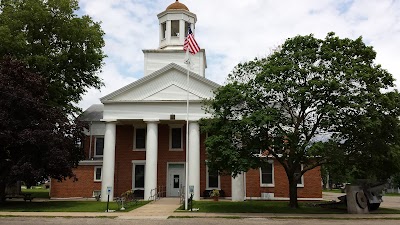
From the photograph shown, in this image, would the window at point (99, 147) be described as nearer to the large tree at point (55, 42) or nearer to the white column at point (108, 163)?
the large tree at point (55, 42)

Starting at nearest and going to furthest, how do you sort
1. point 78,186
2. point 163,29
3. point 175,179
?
point 175,179 < point 78,186 < point 163,29

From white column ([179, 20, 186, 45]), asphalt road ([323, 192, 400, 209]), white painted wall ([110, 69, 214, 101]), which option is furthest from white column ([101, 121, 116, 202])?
asphalt road ([323, 192, 400, 209])

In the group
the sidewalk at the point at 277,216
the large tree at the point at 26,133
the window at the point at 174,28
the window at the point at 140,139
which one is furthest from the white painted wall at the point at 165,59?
the sidewalk at the point at 277,216

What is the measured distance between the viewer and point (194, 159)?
33.4 meters

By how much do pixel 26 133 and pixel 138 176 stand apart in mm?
13889

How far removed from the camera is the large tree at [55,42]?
35.0 metres

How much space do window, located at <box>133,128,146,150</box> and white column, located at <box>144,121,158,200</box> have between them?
184 inches

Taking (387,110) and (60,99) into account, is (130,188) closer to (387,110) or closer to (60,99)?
(60,99)

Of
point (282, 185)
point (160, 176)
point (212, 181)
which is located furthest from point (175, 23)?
point (282, 185)

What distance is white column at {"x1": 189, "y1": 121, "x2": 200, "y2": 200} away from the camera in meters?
33.0

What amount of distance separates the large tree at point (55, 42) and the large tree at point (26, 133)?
19.6 ft

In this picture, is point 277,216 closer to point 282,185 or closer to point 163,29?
point 282,185

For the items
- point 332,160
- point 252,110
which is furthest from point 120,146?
point 332,160

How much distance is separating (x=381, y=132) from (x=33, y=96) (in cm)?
2309
